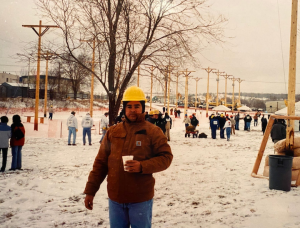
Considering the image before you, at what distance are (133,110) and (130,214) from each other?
978mm

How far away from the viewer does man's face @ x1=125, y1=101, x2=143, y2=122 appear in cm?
272

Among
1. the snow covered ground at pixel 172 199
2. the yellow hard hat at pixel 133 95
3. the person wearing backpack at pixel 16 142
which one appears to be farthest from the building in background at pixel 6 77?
the yellow hard hat at pixel 133 95

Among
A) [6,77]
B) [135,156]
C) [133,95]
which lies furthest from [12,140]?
[6,77]

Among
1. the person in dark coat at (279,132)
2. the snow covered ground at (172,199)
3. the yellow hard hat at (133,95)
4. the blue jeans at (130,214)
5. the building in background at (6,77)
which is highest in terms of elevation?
the building in background at (6,77)

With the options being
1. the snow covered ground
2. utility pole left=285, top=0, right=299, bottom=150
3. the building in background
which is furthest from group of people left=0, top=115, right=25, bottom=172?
the building in background

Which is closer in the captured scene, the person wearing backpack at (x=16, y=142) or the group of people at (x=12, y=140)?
the group of people at (x=12, y=140)

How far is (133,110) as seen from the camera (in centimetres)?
274

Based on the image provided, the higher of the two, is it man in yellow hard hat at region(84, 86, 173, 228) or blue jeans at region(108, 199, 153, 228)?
man in yellow hard hat at region(84, 86, 173, 228)

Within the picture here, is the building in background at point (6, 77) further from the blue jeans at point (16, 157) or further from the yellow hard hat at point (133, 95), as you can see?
the yellow hard hat at point (133, 95)

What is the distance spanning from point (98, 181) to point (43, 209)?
291 centimetres

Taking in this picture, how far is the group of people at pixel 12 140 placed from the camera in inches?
315

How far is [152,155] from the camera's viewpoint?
270cm

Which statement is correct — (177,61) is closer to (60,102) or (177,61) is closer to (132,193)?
(132,193)

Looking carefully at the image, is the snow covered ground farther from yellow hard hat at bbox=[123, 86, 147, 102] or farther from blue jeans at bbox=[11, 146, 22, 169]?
yellow hard hat at bbox=[123, 86, 147, 102]
